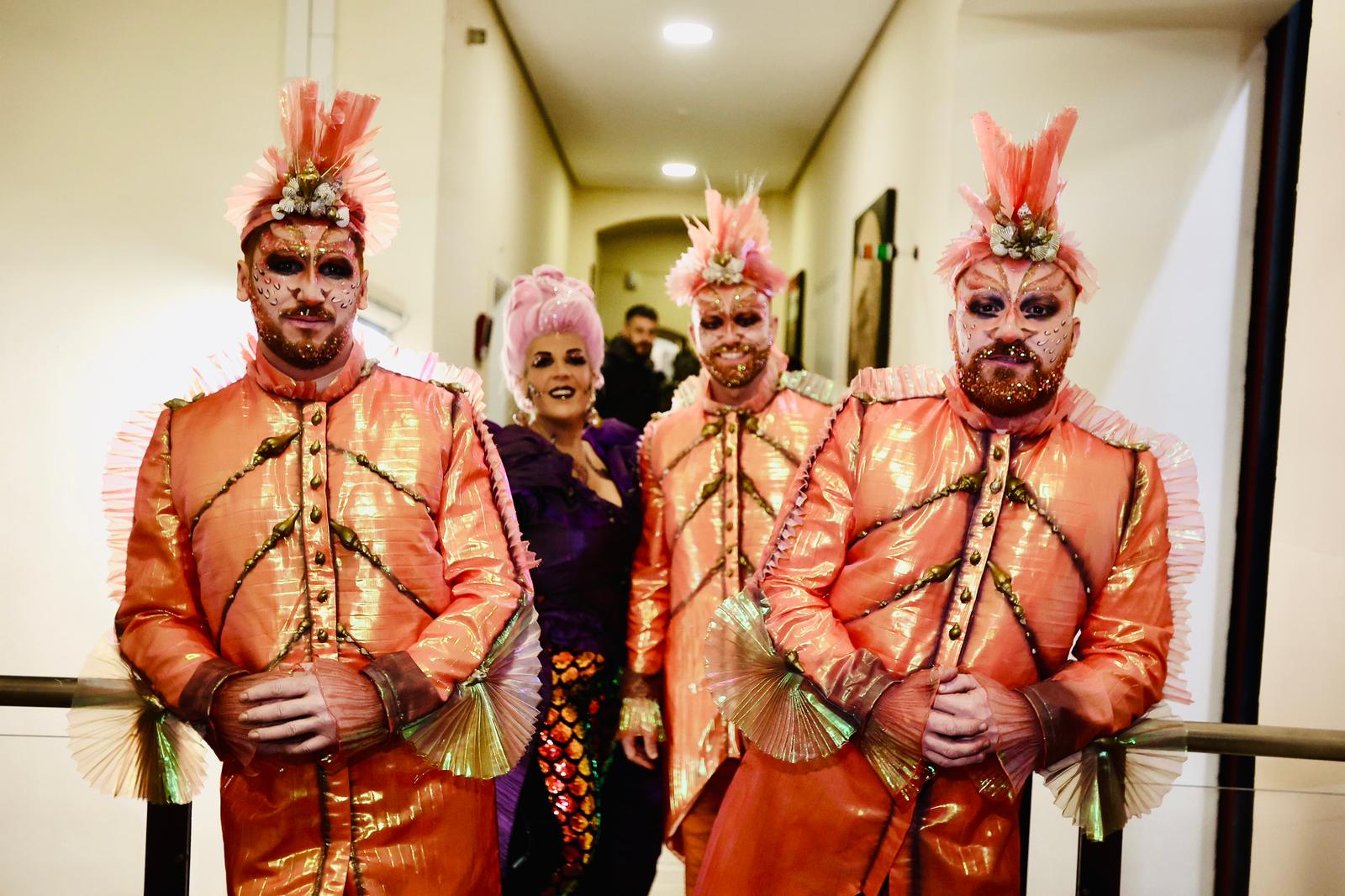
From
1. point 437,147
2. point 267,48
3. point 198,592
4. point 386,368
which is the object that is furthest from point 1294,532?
point 267,48

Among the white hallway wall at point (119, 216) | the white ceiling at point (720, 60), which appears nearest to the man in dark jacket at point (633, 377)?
the white ceiling at point (720, 60)

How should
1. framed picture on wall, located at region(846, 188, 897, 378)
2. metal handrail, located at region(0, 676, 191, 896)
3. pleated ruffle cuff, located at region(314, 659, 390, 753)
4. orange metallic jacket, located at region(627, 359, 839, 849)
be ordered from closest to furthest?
1. pleated ruffle cuff, located at region(314, 659, 390, 753)
2. metal handrail, located at region(0, 676, 191, 896)
3. orange metallic jacket, located at region(627, 359, 839, 849)
4. framed picture on wall, located at region(846, 188, 897, 378)

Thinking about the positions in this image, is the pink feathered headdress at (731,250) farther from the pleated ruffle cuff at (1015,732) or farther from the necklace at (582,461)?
the pleated ruffle cuff at (1015,732)

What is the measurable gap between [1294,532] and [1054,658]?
1.20 metres

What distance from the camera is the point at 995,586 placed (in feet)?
5.78

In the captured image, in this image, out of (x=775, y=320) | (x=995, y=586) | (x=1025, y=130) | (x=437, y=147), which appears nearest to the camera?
(x=995, y=586)

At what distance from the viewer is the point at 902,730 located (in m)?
1.66

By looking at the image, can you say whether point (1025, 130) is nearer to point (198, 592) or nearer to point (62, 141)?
point (198, 592)

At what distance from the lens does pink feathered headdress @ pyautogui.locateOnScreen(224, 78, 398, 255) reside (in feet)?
5.87

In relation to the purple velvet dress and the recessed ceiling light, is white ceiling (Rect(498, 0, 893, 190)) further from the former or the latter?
the purple velvet dress

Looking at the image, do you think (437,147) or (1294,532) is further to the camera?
(437,147)

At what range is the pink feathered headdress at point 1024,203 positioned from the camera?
176 cm

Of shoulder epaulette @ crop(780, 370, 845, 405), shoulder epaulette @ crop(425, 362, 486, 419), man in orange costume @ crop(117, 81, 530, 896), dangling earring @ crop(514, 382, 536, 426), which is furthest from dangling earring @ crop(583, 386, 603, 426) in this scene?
man in orange costume @ crop(117, 81, 530, 896)

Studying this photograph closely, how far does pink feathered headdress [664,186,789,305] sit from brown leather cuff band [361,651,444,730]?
1.40 m
